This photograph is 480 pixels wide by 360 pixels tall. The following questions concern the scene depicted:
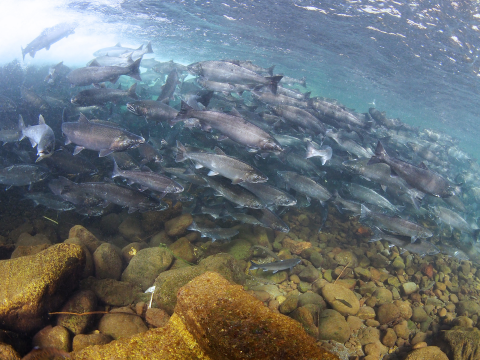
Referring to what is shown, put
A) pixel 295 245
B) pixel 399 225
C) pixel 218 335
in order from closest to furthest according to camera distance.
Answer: pixel 218 335, pixel 399 225, pixel 295 245

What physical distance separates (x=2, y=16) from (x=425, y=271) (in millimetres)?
63933

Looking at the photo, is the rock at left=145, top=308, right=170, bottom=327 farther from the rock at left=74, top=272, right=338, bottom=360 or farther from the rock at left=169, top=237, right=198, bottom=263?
the rock at left=169, top=237, right=198, bottom=263

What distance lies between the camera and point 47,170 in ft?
21.9

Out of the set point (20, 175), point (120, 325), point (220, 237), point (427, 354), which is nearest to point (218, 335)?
point (120, 325)

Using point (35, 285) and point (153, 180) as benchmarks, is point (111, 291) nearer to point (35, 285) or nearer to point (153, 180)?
point (35, 285)

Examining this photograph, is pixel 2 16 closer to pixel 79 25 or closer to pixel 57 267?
pixel 79 25

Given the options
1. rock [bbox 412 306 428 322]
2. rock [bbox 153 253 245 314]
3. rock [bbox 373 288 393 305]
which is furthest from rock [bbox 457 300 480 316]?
rock [bbox 153 253 245 314]

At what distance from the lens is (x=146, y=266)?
15.5 ft

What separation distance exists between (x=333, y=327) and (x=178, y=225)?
4233 mm

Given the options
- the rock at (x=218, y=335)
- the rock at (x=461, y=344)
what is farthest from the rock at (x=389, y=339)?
the rock at (x=218, y=335)

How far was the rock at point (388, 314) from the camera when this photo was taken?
487 cm

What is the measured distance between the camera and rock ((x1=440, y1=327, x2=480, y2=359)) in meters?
4.00

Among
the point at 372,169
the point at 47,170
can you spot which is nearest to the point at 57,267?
the point at 47,170

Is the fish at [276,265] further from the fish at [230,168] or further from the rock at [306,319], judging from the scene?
the fish at [230,168]
